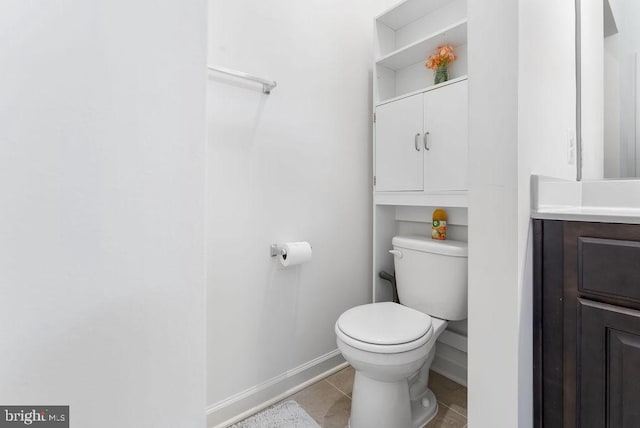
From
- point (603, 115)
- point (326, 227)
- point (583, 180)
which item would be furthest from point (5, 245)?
point (603, 115)

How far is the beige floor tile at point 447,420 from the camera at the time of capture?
1.36m

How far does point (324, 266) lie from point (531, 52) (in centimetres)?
126

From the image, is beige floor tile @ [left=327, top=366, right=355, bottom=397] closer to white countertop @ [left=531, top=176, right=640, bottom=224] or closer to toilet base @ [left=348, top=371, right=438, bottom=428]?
toilet base @ [left=348, top=371, right=438, bottom=428]

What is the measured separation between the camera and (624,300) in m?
0.75

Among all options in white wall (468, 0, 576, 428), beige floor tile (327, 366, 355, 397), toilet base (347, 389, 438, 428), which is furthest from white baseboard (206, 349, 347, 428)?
white wall (468, 0, 576, 428)

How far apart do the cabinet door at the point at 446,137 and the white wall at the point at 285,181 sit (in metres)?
0.42

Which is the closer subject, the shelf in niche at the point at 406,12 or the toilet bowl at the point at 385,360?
the toilet bowl at the point at 385,360

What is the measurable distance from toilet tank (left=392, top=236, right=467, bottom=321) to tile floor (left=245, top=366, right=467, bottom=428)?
42 centimetres

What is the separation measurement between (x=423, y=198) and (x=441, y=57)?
733 mm

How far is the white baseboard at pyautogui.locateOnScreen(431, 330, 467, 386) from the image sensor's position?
66.2 inches

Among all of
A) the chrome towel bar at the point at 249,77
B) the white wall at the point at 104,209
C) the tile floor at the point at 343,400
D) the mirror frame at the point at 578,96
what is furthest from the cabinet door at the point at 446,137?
the white wall at the point at 104,209

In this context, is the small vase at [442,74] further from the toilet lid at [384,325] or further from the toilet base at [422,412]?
the toilet base at [422,412]

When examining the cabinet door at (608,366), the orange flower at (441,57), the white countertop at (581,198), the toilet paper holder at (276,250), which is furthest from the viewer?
the orange flower at (441,57)

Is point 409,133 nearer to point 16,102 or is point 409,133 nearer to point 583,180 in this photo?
point 583,180
